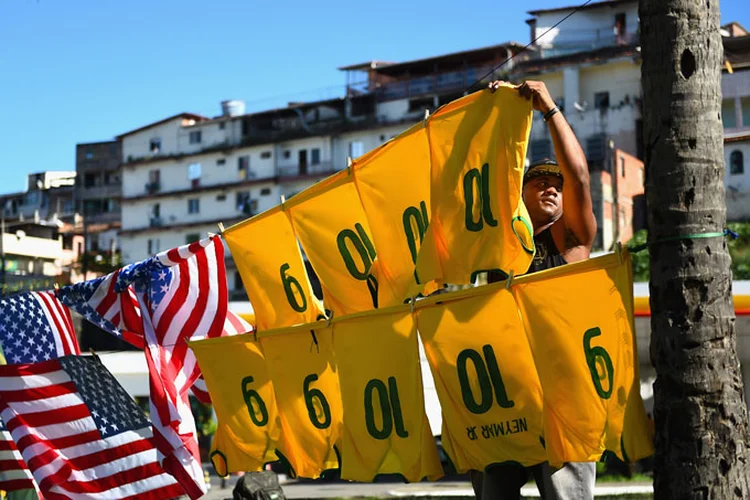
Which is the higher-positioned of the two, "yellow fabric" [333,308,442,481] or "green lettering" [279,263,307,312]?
"green lettering" [279,263,307,312]

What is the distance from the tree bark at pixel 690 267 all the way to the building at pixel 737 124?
4724 centimetres

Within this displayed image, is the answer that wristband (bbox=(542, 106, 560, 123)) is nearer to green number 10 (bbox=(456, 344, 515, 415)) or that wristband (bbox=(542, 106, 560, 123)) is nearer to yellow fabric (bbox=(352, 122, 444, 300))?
yellow fabric (bbox=(352, 122, 444, 300))

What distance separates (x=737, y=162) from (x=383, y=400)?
48.2 m

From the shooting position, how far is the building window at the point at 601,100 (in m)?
58.6

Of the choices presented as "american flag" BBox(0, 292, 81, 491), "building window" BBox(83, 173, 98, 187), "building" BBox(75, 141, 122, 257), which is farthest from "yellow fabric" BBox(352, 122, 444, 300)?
"building window" BBox(83, 173, 98, 187)

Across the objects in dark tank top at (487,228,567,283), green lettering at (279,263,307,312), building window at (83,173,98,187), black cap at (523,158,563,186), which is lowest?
green lettering at (279,263,307,312)

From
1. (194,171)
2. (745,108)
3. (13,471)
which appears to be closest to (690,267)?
(13,471)

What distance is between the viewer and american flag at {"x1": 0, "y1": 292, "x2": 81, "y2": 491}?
10.4 metres

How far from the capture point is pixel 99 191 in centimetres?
8775

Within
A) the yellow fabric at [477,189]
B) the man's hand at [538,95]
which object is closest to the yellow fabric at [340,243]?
the yellow fabric at [477,189]

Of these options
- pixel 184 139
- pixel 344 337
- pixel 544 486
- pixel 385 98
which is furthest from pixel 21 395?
pixel 184 139

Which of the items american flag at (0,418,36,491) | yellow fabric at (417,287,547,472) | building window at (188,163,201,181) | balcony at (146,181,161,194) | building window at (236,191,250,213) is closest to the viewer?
yellow fabric at (417,287,547,472)

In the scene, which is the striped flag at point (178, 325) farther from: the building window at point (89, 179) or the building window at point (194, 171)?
the building window at point (89, 179)

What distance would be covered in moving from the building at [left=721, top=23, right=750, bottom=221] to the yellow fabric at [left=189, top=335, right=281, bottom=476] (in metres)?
45.9
